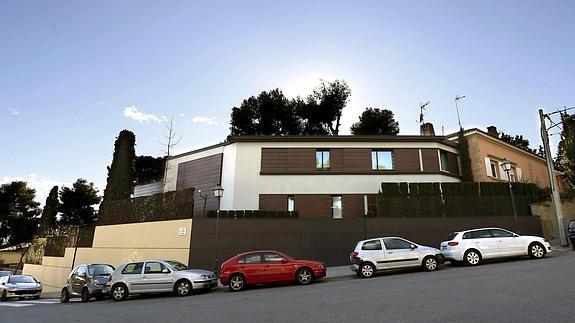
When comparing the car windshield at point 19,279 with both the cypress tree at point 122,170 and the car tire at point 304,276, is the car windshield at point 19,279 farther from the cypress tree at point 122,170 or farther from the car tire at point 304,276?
the car tire at point 304,276

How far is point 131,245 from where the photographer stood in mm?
20734

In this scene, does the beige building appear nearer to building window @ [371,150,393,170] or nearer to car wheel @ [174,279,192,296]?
building window @ [371,150,393,170]

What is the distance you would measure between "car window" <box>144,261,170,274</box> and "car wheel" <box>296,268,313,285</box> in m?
5.03

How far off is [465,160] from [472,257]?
38.7ft

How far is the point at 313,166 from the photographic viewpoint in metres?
22.3

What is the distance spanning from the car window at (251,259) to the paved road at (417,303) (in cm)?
268

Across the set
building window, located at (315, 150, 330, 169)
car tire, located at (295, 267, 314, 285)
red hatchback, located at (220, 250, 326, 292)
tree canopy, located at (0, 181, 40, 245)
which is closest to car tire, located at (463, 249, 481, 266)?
red hatchback, located at (220, 250, 326, 292)

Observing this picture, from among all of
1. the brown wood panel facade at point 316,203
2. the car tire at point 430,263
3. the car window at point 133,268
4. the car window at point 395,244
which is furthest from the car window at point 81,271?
the car tire at point 430,263

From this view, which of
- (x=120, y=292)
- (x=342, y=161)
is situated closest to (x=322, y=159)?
(x=342, y=161)

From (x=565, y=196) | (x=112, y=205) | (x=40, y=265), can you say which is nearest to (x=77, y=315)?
(x=112, y=205)

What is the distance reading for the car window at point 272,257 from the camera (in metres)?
13.4

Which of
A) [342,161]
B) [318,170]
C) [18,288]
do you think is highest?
[342,161]

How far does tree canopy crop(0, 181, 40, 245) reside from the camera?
137ft

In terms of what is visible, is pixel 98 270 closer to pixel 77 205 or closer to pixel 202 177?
pixel 202 177
